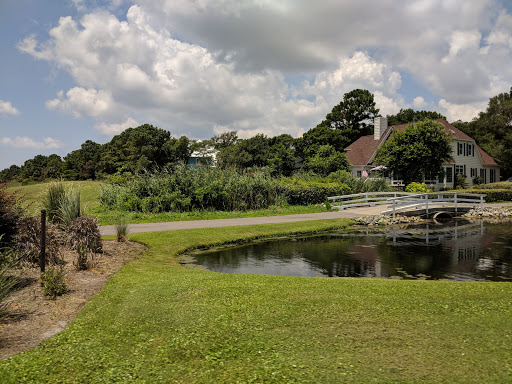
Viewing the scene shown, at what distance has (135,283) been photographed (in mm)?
8289

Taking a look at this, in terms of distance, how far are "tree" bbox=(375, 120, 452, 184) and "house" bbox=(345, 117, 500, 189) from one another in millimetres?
4169

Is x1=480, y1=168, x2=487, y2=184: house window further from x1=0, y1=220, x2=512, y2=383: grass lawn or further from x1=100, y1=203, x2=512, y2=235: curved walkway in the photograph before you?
x1=0, y1=220, x2=512, y2=383: grass lawn

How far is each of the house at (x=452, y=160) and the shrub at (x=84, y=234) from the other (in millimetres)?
37175

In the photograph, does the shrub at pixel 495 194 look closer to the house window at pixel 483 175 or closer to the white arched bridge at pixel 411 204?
the white arched bridge at pixel 411 204

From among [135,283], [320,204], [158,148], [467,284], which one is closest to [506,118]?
[320,204]

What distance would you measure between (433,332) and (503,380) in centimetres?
129

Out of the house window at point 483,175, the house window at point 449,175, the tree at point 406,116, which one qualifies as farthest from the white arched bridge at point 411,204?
the tree at point 406,116

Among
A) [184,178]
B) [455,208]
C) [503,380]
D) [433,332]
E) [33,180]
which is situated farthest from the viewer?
[33,180]

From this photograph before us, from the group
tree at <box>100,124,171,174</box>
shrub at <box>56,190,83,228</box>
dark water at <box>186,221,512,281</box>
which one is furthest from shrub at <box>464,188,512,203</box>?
tree at <box>100,124,171,174</box>

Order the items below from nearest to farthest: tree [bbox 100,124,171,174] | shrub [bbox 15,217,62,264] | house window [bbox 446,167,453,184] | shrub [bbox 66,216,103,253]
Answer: shrub [bbox 15,217,62,264]
shrub [bbox 66,216,103,253]
house window [bbox 446,167,453,184]
tree [bbox 100,124,171,174]

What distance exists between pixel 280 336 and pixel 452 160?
44965 millimetres

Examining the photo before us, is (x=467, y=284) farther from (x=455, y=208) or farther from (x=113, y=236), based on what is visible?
(x=455, y=208)

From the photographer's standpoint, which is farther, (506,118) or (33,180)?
(506,118)

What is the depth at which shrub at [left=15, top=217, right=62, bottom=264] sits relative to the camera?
29.6 ft
